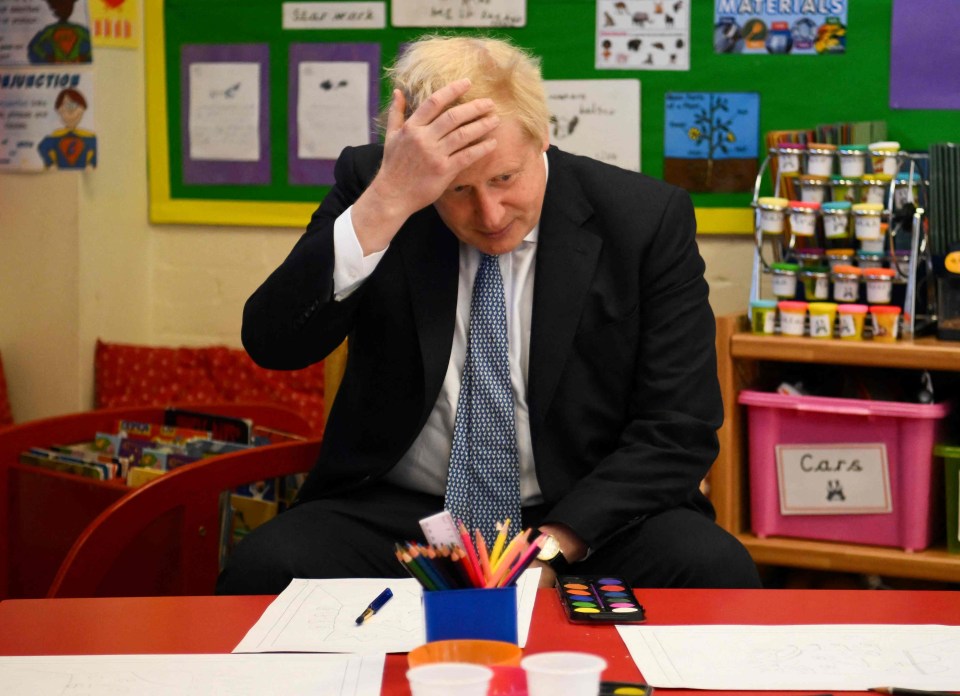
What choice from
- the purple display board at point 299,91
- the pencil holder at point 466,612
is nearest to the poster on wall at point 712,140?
the purple display board at point 299,91

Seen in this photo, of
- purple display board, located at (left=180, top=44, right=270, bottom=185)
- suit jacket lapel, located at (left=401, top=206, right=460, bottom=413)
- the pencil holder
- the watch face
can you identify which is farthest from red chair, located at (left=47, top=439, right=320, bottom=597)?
purple display board, located at (left=180, top=44, right=270, bottom=185)

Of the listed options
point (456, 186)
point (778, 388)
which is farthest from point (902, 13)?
point (456, 186)

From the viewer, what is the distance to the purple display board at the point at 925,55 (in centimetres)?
249

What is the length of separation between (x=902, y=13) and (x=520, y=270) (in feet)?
4.06

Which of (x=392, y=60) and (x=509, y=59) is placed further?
(x=392, y=60)

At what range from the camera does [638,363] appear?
183 cm

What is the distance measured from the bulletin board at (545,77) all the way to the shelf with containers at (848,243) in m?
0.26

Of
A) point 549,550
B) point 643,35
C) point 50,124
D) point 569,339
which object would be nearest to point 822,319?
point 569,339

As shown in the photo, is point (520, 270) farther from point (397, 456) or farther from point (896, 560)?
point (896, 560)

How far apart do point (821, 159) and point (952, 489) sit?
68 cm

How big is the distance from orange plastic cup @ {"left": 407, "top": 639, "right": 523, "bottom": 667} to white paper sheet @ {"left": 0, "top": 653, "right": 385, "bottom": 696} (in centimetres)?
8

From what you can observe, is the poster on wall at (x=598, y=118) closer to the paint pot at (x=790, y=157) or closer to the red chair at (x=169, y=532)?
the paint pot at (x=790, y=157)

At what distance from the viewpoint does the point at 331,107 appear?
9.79 feet

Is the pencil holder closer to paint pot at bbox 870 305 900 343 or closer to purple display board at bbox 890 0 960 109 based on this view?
paint pot at bbox 870 305 900 343
